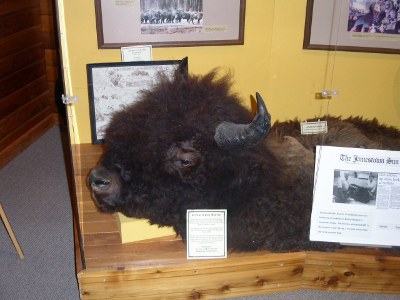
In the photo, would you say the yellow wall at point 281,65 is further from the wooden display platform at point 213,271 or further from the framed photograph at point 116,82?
the wooden display platform at point 213,271

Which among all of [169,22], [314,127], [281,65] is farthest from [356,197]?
[169,22]

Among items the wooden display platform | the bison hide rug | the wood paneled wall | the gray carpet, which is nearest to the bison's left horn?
the bison hide rug

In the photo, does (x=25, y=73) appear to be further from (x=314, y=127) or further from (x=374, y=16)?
(x=374, y=16)

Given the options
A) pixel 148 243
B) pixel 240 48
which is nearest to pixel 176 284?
pixel 148 243

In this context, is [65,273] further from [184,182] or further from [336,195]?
[336,195]

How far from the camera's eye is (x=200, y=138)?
1528 mm

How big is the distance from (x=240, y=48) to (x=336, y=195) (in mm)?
1326

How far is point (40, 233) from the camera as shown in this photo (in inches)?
99.2

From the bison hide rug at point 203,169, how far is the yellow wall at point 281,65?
0.87m

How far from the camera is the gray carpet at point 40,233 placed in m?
2.00

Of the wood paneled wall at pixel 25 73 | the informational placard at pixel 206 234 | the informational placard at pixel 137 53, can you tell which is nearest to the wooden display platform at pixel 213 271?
the informational placard at pixel 206 234

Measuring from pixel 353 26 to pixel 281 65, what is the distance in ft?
1.71

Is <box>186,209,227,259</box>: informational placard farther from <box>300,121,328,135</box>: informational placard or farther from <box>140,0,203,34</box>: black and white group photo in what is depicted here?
<box>140,0,203,34</box>: black and white group photo

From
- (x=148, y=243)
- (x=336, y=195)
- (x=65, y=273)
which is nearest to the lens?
(x=336, y=195)
